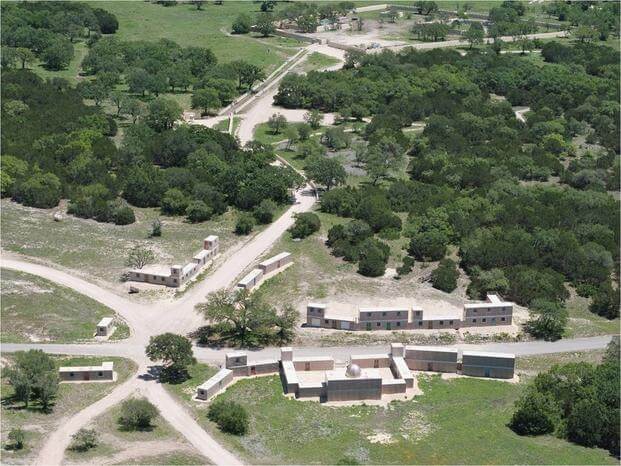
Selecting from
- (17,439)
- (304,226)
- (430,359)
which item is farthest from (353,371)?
(304,226)

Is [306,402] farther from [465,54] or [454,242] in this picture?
[465,54]

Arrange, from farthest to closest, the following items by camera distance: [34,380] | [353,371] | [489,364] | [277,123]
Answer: [277,123] < [489,364] < [353,371] < [34,380]

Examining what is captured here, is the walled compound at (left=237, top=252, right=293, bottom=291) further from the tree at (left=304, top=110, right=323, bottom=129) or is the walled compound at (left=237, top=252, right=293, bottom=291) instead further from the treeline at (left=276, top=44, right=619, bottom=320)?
the tree at (left=304, top=110, right=323, bottom=129)

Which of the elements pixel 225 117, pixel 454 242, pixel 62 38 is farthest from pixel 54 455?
pixel 62 38

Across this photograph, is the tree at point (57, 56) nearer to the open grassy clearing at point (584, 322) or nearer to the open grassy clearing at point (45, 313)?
the open grassy clearing at point (45, 313)

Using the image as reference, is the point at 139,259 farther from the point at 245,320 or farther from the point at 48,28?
the point at 48,28

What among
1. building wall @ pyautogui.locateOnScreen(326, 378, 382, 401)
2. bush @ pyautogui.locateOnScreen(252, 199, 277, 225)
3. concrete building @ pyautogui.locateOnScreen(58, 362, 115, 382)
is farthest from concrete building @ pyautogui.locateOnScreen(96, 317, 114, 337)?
bush @ pyautogui.locateOnScreen(252, 199, 277, 225)

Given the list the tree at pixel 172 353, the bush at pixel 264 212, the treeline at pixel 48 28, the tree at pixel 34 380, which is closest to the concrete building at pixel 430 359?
the tree at pixel 172 353
